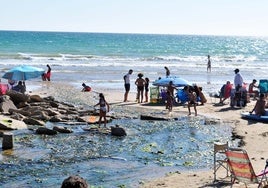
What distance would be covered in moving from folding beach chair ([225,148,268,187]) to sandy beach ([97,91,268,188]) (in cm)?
60

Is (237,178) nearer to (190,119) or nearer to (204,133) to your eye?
(204,133)

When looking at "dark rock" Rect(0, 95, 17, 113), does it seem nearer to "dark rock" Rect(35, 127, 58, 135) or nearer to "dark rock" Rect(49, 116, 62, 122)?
"dark rock" Rect(49, 116, 62, 122)

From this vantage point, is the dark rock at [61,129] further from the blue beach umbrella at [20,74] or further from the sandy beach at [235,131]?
the blue beach umbrella at [20,74]

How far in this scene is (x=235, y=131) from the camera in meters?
17.5

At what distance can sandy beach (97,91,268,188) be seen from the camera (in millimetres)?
11109

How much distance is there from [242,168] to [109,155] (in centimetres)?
470

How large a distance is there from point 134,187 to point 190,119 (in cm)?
955

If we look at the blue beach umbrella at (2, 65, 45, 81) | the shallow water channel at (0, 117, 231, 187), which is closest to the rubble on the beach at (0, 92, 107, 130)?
the shallow water channel at (0, 117, 231, 187)

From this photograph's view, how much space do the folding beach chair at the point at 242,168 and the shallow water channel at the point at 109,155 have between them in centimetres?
213

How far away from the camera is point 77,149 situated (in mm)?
14578

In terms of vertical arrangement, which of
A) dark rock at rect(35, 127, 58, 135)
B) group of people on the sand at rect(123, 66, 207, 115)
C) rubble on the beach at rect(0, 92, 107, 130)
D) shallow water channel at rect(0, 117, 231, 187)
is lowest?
shallow water channel at rect(0, 117, 231, 187)

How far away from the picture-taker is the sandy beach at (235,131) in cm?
1111

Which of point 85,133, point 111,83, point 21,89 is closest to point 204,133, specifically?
point 85,133

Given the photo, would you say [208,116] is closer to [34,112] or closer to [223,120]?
[223,120]
